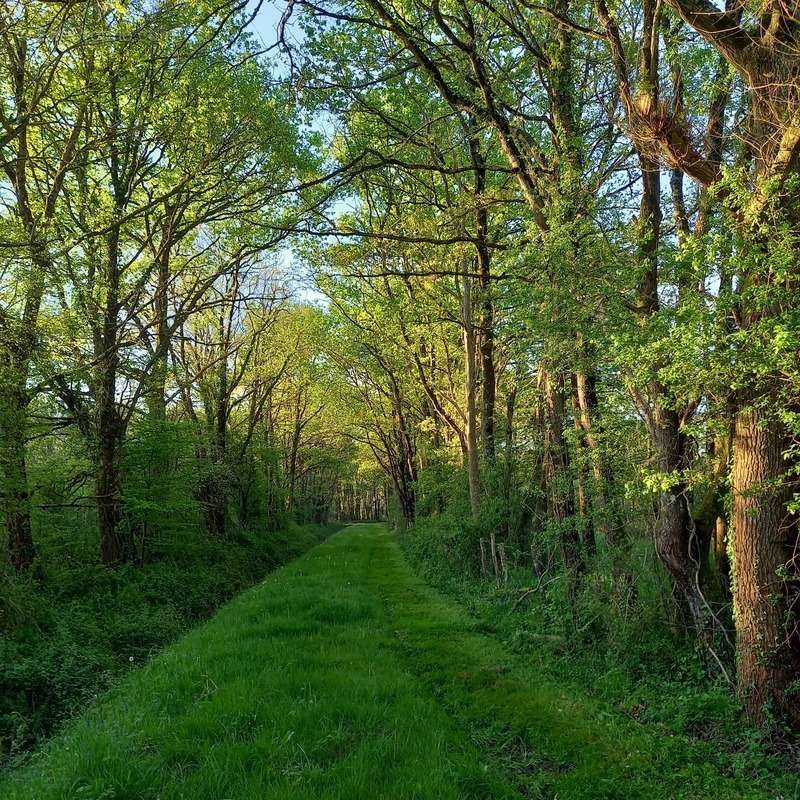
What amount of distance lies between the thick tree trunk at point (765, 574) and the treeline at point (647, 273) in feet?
0.07

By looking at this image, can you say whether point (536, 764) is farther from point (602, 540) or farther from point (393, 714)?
point (602, 540)

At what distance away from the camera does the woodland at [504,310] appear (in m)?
5.03

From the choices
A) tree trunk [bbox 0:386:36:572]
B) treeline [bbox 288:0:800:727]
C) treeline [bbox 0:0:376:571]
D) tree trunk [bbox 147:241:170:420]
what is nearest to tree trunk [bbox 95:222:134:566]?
treeline [bbox 0:0:376:571]

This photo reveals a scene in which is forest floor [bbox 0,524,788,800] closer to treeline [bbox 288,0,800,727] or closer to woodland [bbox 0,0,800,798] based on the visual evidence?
woodland [bbox 0,0,800,798]

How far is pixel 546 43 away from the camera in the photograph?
8.55m

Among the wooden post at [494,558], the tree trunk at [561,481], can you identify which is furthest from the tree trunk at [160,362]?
the wooden post at [494,558]

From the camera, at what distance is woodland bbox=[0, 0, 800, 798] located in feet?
16.5

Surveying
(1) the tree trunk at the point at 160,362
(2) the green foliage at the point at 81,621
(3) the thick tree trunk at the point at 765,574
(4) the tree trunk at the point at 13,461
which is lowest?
(2) the green foliage at the point at 81,621

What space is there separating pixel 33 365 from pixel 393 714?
918 cm

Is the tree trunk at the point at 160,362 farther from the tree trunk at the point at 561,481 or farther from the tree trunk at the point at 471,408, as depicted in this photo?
the tree trunk at the point at 561,481

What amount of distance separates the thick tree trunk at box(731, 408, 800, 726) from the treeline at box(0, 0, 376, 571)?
6.29 m

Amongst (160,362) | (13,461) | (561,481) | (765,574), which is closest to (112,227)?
(13,461)

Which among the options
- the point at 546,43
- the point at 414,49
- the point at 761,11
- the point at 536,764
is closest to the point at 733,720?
the point at 536,764

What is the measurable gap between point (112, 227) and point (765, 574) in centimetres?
881
